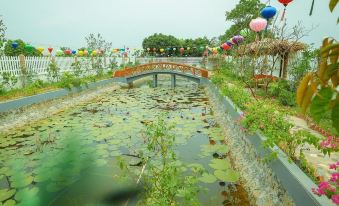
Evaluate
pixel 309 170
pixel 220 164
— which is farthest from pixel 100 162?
pixel 309 170

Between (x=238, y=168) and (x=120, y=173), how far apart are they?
2041 millimetres

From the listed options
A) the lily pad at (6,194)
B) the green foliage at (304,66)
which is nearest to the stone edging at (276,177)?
the lily pad at (6,194)

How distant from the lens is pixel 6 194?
132 inches

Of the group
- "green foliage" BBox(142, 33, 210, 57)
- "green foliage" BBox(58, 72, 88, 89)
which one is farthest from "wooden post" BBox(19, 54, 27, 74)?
"green foliage" BBox(142, 33, 210, 57)

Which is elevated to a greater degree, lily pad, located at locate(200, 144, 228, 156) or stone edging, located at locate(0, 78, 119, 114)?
stone edging, located at locate(0, 78, 119, 114)

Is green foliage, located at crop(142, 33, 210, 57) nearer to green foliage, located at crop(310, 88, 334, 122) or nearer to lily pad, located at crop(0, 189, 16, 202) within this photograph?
lily pad, located at crop(0, 189, 16, 202)

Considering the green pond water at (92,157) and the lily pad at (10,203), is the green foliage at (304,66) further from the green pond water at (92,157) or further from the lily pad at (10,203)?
the lily pad at (10,203)

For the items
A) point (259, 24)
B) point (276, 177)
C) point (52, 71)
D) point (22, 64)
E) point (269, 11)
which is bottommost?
point (276, 177)

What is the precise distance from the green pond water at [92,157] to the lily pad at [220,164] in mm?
18

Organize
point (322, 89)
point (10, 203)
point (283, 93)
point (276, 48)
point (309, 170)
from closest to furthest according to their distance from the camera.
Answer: point (322, 89), point (309, 170), point (10, 203), point (283, 93), point (276, 48)

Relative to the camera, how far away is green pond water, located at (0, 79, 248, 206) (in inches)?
136

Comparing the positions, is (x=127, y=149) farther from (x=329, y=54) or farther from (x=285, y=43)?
(x=285, y=43)

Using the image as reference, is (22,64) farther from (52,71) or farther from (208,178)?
(208,178)

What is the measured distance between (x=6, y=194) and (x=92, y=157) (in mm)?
1523
